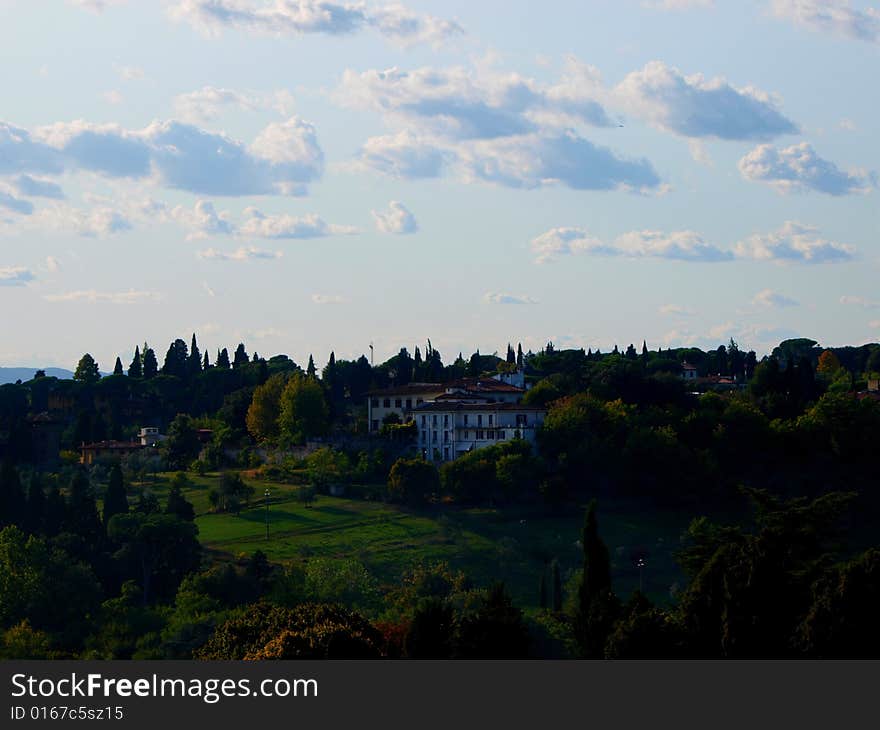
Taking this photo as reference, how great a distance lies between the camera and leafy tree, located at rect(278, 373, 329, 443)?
356ft

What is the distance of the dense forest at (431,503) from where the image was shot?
48.6m

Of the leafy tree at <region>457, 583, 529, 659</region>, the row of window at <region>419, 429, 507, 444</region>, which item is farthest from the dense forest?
the row of window at <region>419, 429, 507, 444</region>

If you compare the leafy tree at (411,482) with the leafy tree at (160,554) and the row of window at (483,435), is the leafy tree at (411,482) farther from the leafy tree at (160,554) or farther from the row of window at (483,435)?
the leafy tree at (160,554)

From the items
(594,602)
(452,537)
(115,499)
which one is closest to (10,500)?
(115,499)

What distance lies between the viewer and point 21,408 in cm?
13462

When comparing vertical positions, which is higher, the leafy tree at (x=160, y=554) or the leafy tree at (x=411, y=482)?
the leafy tree at (x=411, y=482)

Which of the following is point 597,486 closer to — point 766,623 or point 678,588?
point 678,588

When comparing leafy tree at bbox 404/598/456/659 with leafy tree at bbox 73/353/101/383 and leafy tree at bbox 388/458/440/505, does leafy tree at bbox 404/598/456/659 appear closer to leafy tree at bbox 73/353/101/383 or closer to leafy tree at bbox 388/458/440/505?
leafy tree at bbox 388/458/440/505

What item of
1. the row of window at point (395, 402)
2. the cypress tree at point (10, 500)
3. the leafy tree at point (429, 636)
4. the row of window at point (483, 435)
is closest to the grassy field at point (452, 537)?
the cypress tree at point (10, 500)

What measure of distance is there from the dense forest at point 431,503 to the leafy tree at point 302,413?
0.14 m

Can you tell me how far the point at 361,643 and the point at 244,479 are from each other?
5860 centimetres

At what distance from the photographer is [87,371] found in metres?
146

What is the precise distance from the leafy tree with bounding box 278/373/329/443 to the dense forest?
145 millimetres

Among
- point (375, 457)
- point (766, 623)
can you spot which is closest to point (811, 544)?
point (766, 623)
